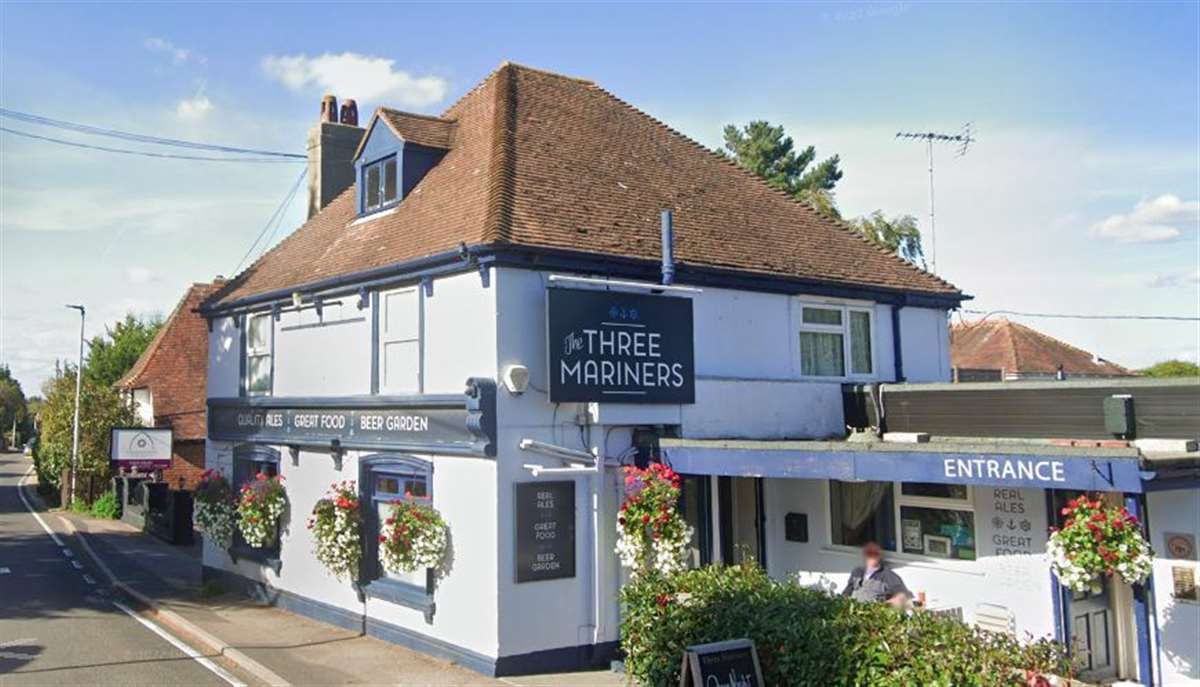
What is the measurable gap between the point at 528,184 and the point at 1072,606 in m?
8.31

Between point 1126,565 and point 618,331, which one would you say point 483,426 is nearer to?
point 618,331

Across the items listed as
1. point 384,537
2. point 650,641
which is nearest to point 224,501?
point 384,537

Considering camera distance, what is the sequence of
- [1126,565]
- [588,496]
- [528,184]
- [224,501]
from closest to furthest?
[1126,565], [588,496], [528,184], [224,501]

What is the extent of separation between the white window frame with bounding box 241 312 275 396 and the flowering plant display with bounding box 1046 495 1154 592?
1239 centimetres

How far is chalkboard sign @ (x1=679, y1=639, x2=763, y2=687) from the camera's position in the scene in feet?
24.0

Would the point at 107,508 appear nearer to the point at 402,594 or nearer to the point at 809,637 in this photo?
the point at 402,594

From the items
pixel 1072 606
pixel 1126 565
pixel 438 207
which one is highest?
pixel 438 207

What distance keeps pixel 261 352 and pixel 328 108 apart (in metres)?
5.60

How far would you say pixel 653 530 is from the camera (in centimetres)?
1120

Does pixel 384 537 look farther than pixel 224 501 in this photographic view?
No

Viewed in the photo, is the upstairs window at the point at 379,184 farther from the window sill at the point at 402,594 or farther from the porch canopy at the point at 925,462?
the porch canopy at the point at 925,462

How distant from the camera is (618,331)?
11945 mm

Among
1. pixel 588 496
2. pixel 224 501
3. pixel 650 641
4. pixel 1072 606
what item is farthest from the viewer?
pixel 224 501

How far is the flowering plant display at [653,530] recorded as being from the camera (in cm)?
1113
